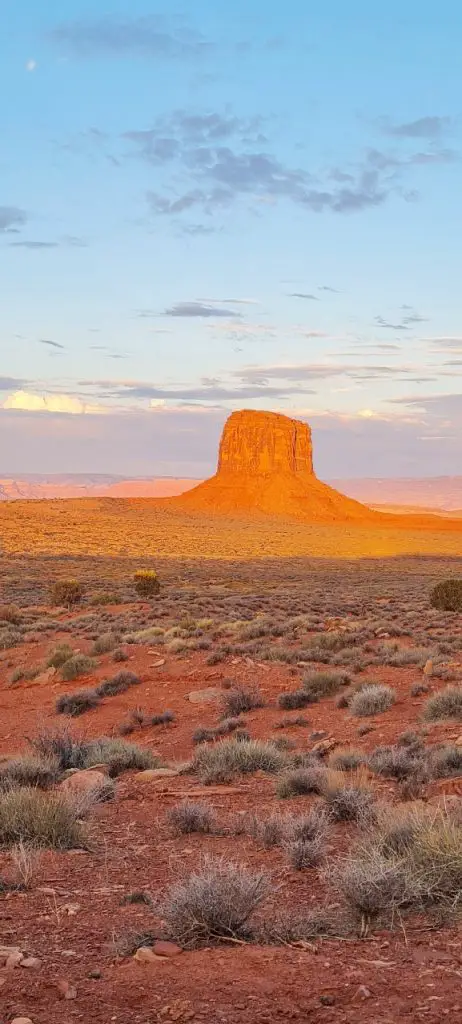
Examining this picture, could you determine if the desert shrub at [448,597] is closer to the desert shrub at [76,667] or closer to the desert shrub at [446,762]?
the desert shrub at [76,667]

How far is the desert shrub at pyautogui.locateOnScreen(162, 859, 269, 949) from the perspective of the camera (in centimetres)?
496

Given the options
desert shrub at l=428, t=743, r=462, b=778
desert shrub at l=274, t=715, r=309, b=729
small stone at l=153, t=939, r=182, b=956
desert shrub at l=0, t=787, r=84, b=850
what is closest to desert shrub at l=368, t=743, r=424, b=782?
desert shrub at l=428, t=743, r=462, b=778

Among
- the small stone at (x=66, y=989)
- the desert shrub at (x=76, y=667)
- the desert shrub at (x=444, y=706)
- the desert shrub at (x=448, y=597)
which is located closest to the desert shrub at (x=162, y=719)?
the desert shrub at (x=444, y=706)

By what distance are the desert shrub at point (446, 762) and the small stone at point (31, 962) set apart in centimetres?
536

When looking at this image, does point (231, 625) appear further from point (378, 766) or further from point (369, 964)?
point (369, 964)

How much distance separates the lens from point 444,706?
12.9 metres

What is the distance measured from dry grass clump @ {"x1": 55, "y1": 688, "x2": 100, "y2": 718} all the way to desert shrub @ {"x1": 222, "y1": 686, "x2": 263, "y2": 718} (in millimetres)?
2967

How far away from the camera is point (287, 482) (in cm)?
15600

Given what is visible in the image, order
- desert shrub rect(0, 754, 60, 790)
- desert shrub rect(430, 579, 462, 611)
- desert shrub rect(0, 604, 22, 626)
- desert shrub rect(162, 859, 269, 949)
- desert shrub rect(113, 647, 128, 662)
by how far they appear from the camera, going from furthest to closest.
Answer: desert shrub rect(430, 579, 462, 611)
desert shrub rect(0, 604, 22, 626)
desert shrub rect(113, 647, 128, 662)
desert shrub rect(0, 754, 60, 790)
desert shrub rect(162, 859, 269, 949)

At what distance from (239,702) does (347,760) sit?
17.5ft

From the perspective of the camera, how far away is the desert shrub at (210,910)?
16.3 ft

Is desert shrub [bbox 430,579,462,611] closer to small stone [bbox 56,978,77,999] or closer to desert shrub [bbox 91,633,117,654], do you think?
desert shrub [bbox 91,633,117,654]

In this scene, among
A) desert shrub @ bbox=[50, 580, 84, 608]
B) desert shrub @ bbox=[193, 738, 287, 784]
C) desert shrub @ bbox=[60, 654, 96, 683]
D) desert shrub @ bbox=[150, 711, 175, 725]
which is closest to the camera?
desert shrub @ bbox=[193, 738, 287, 784]

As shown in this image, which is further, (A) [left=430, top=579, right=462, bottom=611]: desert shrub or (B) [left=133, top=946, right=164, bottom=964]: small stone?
(A) [left=430, top=579, right=462, bottom=611]: desert shrub
